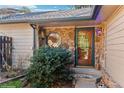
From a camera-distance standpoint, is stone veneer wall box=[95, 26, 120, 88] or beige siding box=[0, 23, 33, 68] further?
beige siding box=[0, 23, 33, 68]

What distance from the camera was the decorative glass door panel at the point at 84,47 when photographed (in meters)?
8.27

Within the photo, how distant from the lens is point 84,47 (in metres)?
8.35

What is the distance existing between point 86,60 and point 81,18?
79.3 inches

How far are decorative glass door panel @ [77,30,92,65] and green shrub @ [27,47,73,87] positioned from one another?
1.93 meters

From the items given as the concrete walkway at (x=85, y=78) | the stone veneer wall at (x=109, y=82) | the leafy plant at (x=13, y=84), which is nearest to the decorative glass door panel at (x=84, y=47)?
the concrete walkway at (x=85, y=78)

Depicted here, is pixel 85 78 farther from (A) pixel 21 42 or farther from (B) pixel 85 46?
(A) pixel 21 42

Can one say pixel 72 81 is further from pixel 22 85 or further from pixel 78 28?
pixel 78 28

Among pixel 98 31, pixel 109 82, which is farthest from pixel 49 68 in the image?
pixel 98 31

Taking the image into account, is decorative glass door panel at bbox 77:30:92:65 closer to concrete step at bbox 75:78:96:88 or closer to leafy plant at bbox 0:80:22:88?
concrete step at bbox 75:78:96:88

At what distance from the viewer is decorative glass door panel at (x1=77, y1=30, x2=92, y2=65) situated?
8.27m

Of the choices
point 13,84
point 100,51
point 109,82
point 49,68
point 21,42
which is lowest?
point 13,84

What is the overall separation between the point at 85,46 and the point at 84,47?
0.19ft

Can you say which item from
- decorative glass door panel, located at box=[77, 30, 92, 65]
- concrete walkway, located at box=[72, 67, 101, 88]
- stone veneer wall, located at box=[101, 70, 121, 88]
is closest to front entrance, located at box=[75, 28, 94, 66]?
decorative glass door panel, located at box=[77, 30, 92, 65]

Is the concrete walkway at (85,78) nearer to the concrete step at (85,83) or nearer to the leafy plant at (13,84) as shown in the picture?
the concrete step at (85,83)
